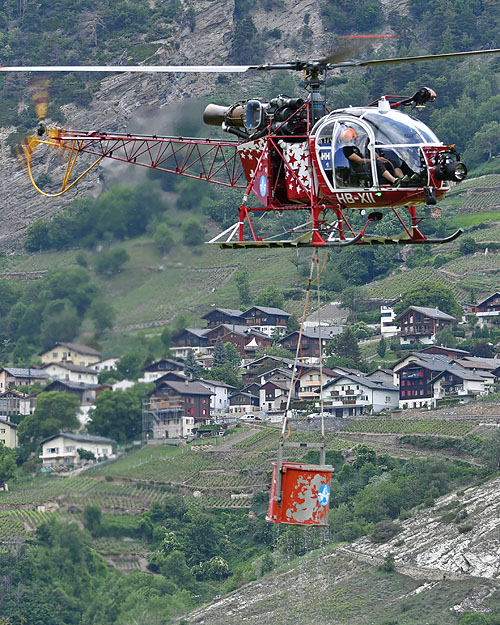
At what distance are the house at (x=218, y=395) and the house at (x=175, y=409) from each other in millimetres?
364

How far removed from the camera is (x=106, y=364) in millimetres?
69312

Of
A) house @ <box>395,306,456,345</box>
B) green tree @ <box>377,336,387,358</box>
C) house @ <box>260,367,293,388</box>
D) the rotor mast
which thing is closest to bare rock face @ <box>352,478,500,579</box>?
house @ <box>260,367,293,388</box>

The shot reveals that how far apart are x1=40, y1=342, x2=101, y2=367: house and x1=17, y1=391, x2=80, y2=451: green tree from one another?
193cm

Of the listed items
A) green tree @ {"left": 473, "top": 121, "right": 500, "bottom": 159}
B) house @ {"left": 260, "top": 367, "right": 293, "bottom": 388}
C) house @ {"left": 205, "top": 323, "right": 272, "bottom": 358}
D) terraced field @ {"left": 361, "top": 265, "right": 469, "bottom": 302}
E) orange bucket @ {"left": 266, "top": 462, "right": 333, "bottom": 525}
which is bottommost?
A: orange bucket @ {"left": 266, "top": 462, "right": 333, "bottom": 525}

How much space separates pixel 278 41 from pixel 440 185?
362 ft

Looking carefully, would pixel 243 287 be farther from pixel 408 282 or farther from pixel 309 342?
pixel 408 282

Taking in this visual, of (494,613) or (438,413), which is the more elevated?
(438,413)

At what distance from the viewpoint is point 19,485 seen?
229 ft

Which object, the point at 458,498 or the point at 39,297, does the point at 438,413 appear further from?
the point at 39,297

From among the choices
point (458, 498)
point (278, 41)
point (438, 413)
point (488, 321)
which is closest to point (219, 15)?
point (278, 41)

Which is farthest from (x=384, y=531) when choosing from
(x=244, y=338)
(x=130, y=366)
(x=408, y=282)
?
(x=408, y=282)

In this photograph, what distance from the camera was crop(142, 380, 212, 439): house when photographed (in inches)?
2881

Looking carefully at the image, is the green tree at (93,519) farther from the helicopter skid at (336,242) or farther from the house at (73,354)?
the helicopter skid at (336,242)

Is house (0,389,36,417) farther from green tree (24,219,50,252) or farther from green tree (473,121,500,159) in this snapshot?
green tree (473,121,500,159)
